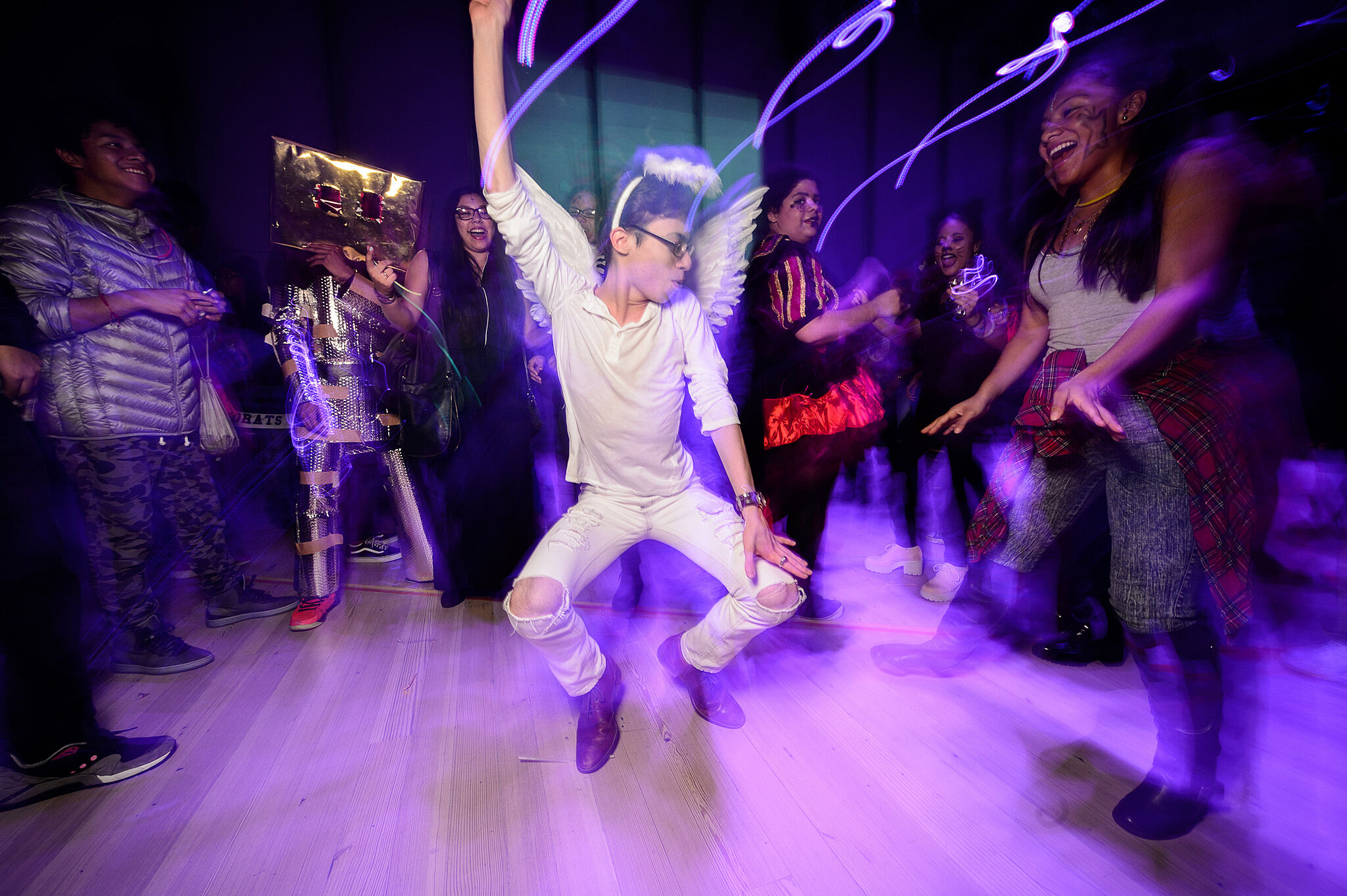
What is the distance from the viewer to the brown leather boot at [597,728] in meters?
1.52

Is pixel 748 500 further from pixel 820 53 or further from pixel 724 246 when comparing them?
pixel 820 53

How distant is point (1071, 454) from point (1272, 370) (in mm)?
687

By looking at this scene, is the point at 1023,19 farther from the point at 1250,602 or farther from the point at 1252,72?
the point at 1250,602

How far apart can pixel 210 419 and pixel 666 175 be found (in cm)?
243

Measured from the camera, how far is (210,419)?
241 centimetres

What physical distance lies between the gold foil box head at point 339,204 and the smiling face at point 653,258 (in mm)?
1771

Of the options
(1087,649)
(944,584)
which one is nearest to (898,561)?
(944,584)

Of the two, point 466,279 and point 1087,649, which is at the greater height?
point 466,279

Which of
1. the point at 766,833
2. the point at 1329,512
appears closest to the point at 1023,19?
the point at 1329,512

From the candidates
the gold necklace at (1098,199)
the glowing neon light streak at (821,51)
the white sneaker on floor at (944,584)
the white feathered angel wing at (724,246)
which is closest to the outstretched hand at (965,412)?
the gold necklace at (1098,199)

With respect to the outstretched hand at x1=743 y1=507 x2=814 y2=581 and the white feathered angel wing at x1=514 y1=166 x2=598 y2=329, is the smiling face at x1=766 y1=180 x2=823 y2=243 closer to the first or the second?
the white feathered angel wing at x1=514 y1=166 x2=598 y2=329

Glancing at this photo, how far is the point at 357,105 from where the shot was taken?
3.99m

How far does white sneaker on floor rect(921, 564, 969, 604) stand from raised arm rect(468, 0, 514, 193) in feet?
8.59

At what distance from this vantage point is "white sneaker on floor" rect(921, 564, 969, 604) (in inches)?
101
